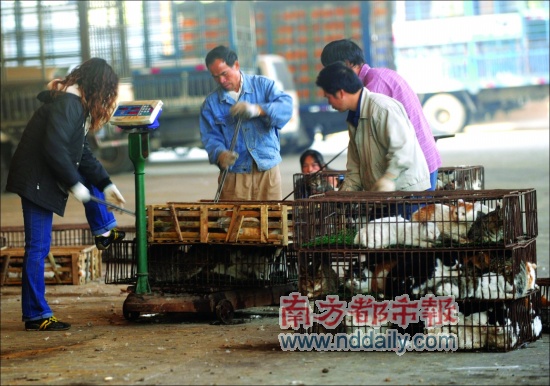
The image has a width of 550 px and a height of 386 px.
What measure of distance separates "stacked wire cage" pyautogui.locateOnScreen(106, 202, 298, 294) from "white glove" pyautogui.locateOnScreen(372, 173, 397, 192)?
922 millimetres

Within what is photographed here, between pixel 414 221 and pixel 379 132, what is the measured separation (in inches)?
27.5

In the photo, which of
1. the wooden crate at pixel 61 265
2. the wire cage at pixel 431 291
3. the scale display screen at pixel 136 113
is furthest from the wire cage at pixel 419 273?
the wooden crate at pixel 61 265

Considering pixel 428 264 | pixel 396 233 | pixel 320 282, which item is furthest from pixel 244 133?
pixel 428 264

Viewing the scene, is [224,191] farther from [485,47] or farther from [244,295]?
[485,47]

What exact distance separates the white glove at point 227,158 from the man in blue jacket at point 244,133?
0.13m

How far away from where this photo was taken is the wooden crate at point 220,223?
7.94 m

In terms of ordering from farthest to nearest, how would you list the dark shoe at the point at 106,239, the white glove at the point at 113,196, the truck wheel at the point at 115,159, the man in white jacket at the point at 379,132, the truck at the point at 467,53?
1. the truck at the point at 467,53
2. the truck wheel at the point at 115,159
3. the dark shoe at the point at 106,239
4. the white glove at the point at 113,196
5. the man in white jacket at the point at 379,132

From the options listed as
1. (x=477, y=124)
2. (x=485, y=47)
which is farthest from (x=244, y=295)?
(x=477, y=124)

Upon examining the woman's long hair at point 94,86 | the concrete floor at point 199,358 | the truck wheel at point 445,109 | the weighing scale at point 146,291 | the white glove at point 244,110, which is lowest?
the concrete floor at point 199,358

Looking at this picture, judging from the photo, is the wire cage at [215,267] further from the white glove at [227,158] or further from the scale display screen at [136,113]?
the scale display screen at [136,113]

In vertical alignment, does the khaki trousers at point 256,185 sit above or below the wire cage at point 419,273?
above

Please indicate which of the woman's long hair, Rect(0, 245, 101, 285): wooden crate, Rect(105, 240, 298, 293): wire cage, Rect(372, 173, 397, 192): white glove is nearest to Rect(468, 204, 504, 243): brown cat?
Rect(372, 173, 397, 192): white glove

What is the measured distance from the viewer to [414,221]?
6.85 m

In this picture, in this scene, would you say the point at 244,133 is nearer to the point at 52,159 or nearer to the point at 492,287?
the point at 52,159
